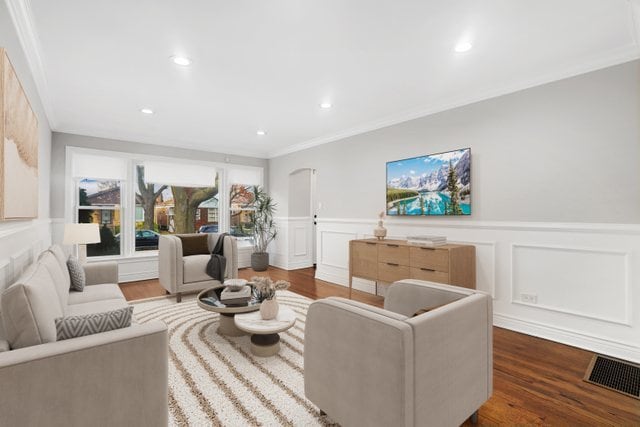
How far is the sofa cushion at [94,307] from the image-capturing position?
7.48 feet

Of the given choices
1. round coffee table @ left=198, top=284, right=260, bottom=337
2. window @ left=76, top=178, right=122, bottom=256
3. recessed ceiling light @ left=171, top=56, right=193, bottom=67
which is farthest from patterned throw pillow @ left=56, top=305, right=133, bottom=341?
window @ left=76, top=178, right=122, bottom=256

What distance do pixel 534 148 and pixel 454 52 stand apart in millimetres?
1276

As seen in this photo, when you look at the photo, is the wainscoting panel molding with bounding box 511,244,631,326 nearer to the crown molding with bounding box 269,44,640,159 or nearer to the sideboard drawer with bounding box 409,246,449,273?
the sideboard drawer with bounding box 409,246,449,273

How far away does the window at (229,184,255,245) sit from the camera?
6.42 m

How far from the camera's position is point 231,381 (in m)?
2.13

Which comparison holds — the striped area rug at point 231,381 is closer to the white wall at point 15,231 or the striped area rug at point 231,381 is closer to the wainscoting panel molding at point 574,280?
the white wall at point 15,231

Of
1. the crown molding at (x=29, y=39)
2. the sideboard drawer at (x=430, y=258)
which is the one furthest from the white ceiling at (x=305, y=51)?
the sideboard drawer at (x=430, y=258)

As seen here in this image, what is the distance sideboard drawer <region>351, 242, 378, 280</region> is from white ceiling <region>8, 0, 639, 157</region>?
1752 millimetres

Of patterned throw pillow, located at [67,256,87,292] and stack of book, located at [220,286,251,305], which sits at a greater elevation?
patterned throw pillow, located at [67,256,87,292]

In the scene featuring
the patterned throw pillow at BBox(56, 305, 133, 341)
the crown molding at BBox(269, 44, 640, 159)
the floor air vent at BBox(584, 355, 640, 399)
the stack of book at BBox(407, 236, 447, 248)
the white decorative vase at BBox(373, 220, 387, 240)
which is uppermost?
the crown molding at BBox(269, 44, 640, 159)

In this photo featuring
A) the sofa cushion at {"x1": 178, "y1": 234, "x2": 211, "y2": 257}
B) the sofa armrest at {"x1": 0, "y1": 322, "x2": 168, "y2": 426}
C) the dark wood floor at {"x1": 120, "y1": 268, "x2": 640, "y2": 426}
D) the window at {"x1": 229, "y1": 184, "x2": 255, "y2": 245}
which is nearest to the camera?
the sofa armrest at {"x1": 0, "y1": 322, "x2": 168, "y2": 426}

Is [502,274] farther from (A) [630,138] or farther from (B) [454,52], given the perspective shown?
(B) [454,52]

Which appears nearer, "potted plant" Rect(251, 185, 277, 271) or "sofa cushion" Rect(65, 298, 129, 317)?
"sofa cushion" Rect(65, 298, 129, 317)

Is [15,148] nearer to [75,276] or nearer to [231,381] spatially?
[75,276]
